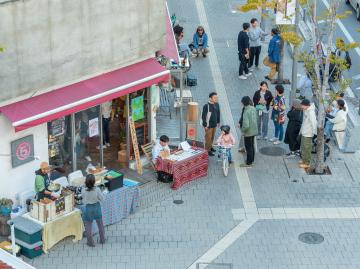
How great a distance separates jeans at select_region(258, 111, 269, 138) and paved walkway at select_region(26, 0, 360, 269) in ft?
0.97

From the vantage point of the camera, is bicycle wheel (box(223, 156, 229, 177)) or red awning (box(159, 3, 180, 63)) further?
red awning (box(159, 3, 180, 63))

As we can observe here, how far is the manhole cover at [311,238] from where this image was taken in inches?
712

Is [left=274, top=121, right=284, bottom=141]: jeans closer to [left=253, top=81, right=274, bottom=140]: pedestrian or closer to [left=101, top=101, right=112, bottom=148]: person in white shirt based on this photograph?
[left=253, top=81, right=274, bottom=140]: pedestrian

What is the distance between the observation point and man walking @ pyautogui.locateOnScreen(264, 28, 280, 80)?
28.0 m

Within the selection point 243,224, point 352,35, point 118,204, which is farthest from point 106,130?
point 352,35

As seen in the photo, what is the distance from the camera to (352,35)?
111ft

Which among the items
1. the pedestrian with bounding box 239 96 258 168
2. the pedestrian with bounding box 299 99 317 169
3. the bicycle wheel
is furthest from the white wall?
the pedestrian with bounding box 299 99 317 169

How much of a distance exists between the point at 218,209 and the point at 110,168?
3.31 m

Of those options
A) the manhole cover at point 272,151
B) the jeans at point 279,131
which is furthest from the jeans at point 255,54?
the manhole cover at point 272,151

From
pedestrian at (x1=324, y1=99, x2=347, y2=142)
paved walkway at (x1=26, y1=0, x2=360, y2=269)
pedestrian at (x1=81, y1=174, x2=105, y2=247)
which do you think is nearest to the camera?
pedestrian at (x1=81, y1=174, x2=105, y2=247)

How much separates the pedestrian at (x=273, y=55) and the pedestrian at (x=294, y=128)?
6014mm

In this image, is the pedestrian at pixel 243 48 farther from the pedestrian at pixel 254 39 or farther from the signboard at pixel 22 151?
the signboard at pixel 22 151

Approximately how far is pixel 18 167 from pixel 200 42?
46.0 feet

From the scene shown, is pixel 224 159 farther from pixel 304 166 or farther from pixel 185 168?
pixel 304 166
